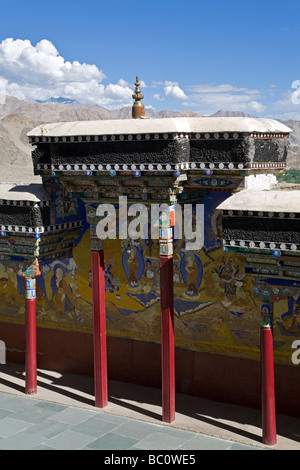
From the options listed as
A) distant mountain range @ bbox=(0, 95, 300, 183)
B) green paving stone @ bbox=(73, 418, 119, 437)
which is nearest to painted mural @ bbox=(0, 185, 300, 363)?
green paving stone @ bbox=(73, 418, 119, 437)

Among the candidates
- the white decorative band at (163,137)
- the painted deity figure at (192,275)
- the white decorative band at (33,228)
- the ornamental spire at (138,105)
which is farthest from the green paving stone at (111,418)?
the ornamental spire at (138,105)

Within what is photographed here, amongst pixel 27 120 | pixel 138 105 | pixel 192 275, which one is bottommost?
pixel 192 275

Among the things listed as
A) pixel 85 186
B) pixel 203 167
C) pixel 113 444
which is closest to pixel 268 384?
pixel 113 444

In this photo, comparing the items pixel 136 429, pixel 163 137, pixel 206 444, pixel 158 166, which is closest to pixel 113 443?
pixel 136 429

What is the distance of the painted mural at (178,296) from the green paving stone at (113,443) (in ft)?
6.77

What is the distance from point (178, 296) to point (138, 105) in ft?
10.5

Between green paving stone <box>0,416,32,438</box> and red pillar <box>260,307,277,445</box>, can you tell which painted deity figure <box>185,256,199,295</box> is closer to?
red pillar <box>260,307,277,445</box>

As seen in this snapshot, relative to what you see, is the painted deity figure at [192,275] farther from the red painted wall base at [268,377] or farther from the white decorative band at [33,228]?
the white decorative band at [33,228]

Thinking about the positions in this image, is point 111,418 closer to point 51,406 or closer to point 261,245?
point 51,406

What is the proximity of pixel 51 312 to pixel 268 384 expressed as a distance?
16.5 ft

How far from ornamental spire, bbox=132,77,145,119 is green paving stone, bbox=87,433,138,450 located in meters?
4.96

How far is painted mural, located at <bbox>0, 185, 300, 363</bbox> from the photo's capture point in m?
9.42

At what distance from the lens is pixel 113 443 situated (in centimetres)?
846
